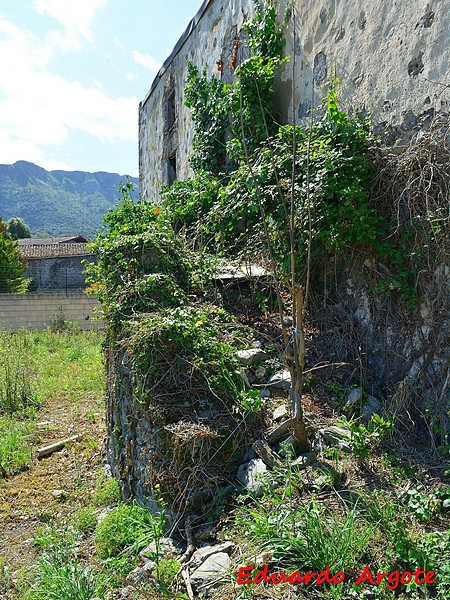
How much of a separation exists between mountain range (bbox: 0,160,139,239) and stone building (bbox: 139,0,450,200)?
101 m

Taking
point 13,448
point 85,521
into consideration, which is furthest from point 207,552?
point 13,448

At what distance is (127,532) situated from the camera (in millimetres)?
3287

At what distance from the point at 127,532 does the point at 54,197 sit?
517 feet

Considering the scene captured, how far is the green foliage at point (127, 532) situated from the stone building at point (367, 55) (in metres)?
2.78

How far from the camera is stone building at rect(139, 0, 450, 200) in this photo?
12.8 feet

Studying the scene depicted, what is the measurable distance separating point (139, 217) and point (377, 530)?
4893 millimetres

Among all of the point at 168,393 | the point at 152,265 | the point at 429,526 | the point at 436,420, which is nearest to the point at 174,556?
the point at 168,393

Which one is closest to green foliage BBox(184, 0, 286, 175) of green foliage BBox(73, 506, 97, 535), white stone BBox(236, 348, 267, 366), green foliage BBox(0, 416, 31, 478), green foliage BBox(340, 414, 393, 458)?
white stone BBox(236, 348, 267, 366)

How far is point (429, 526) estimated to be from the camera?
263 centimetres

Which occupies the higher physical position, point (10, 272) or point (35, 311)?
point (10, 272)

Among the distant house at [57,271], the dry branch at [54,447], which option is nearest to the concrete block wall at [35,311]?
the dry branch at [54,447]

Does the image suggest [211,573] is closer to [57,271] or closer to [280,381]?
[280,381]

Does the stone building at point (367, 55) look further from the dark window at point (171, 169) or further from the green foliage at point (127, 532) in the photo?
the dark window at point (171, 169)

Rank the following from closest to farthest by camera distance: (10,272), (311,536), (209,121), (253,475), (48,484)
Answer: (311,536)
(253,475)
(48,484)
(209,121)
(10,272)
